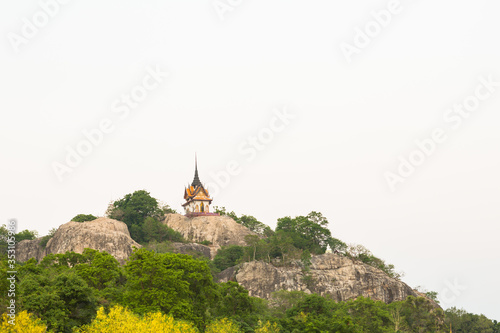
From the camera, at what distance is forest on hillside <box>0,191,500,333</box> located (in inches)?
1460

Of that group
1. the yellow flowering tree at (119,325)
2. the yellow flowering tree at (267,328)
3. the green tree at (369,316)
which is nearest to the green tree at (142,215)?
the green tree at (369,316)

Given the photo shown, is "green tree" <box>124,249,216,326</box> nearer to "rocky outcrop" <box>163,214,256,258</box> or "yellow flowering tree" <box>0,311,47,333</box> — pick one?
"yellow flowering tree" <box>0,311,47,333</box>

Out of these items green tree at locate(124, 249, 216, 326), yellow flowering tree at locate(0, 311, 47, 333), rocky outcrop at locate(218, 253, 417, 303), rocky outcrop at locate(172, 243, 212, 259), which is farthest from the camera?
rocky outcrop at locate(172, 243, 212, 259)

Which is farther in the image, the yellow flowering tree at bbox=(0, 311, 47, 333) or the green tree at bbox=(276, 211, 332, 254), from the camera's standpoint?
the green tree at bbox=(276, 211, 332, 254)

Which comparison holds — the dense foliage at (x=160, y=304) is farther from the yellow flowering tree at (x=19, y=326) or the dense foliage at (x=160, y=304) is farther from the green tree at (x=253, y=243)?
the green tree at (x=253, y=243)

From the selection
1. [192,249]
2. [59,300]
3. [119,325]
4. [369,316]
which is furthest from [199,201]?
[119,325]

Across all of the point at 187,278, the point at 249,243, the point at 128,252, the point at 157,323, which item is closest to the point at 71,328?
the point at 157,323

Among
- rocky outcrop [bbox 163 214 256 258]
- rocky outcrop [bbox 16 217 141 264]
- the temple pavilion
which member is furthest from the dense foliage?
the temple pavilion

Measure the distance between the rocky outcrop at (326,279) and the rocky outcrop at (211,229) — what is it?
664 inches

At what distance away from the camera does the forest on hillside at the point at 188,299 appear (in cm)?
3709

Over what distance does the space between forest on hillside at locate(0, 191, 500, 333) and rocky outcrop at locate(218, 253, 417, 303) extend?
1.68 metres

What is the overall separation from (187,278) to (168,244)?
129ft

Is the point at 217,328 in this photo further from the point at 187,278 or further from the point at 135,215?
the point at 135,215

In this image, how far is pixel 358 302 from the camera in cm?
6153
